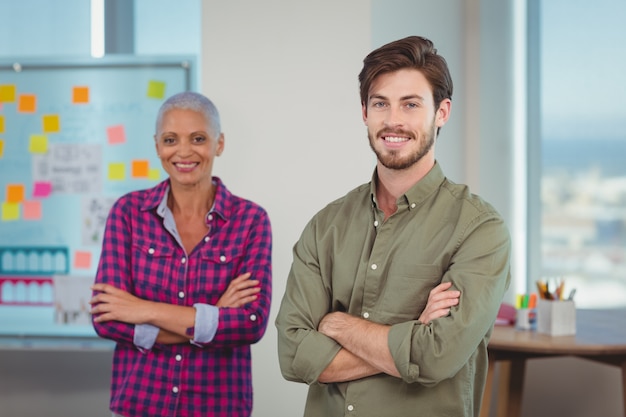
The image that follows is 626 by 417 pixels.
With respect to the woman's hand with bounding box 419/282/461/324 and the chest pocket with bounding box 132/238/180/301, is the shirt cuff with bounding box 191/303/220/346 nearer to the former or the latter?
the chest pocket with bounding box 132/238/180/301

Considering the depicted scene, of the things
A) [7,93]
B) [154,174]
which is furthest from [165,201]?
[7,93]

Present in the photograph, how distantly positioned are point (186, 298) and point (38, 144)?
Result: 5.85 feet

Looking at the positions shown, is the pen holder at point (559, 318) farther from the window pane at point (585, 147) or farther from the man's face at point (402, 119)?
the man's face at point (402, 119)

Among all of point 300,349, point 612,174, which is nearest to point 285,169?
point 300,349

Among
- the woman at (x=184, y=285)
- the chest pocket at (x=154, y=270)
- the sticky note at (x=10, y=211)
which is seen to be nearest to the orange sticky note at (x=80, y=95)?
the sticky note at (x=10, y=211)

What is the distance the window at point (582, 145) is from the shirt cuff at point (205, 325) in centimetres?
257

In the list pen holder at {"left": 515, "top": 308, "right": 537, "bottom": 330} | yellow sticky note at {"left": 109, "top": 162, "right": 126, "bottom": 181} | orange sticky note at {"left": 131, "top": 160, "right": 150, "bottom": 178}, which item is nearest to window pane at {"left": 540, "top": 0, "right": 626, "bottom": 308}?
pen holder at {"left": 515, "top": 308, "right": 537, "bottom": 330}

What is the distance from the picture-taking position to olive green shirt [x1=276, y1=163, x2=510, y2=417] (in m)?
1.90

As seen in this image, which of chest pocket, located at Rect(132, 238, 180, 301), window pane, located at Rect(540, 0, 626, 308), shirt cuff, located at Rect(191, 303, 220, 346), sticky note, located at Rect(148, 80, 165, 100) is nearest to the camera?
shirt cuff, located at Rect(191, 303, 220, 346)

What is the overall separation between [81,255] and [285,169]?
45.2 inches

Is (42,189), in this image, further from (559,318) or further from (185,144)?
(559,318)

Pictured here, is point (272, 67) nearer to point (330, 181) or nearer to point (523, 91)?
point (330, 181)

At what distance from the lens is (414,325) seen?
1.93 meters

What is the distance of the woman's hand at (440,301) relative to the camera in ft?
6.27
